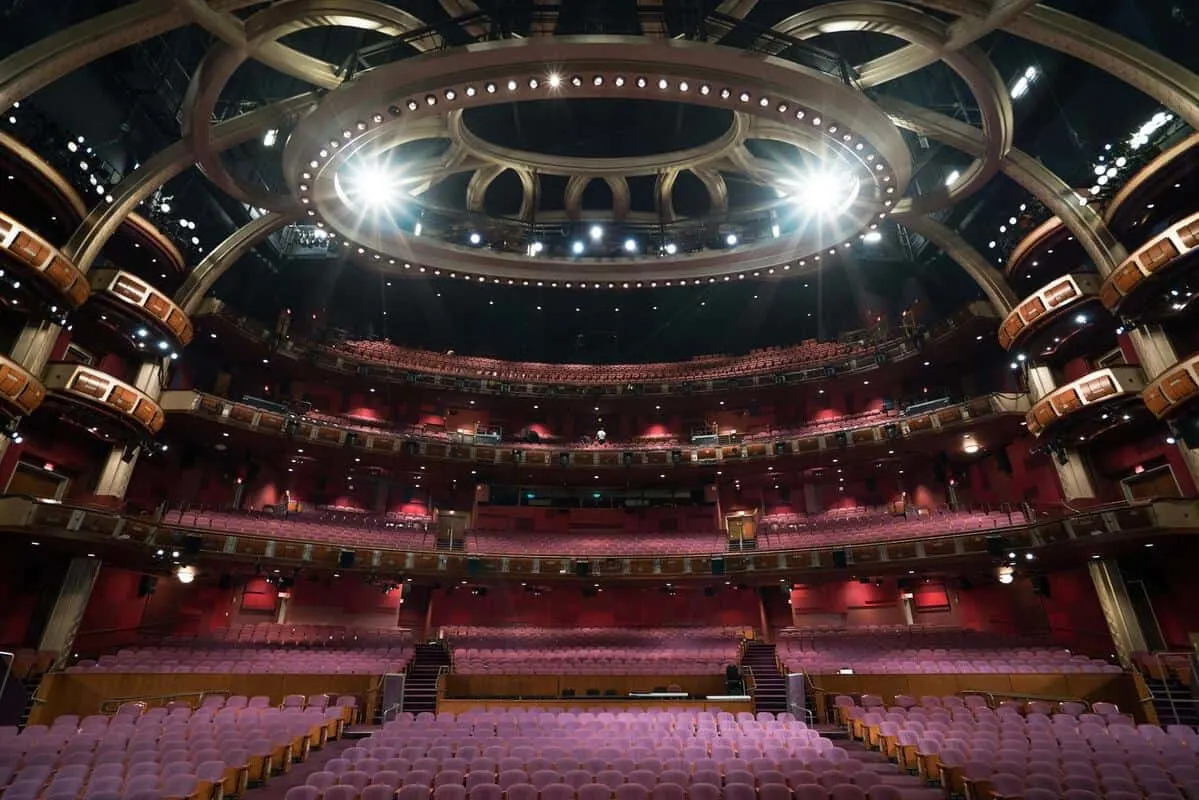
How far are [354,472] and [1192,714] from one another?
26.6m

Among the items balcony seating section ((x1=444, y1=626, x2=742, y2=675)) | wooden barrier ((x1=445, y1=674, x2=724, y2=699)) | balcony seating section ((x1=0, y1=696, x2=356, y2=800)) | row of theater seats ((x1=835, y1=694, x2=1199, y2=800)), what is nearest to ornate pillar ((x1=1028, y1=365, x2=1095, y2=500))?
row of theater seats ((x1=835, y1=694, x2=1199, y2=800))

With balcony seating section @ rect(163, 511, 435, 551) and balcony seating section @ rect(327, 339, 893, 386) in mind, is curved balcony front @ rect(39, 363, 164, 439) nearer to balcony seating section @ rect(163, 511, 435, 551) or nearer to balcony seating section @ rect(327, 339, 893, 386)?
balcony seating section @ rect(163, 511, 435, 551)

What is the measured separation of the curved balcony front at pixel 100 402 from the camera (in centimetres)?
1430

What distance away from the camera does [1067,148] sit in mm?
16438

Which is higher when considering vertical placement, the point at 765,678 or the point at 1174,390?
the point at 1174,390

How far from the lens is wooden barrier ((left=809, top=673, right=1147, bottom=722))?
13242 mm

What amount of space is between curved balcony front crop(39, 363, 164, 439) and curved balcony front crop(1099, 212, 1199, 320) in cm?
2490

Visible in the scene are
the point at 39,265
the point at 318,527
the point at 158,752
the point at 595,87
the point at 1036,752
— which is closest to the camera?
the point at 158,752

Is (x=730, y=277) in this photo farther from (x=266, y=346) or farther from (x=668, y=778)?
(x=668, y=778)

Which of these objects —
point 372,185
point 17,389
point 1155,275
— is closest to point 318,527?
point 17,389

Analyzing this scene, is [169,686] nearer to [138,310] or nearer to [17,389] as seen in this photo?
[17,389]

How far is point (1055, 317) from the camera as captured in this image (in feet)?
52.6

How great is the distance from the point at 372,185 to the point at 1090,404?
21492 mm

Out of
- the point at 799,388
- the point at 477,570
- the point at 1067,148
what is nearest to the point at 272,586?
the point at 477,570
